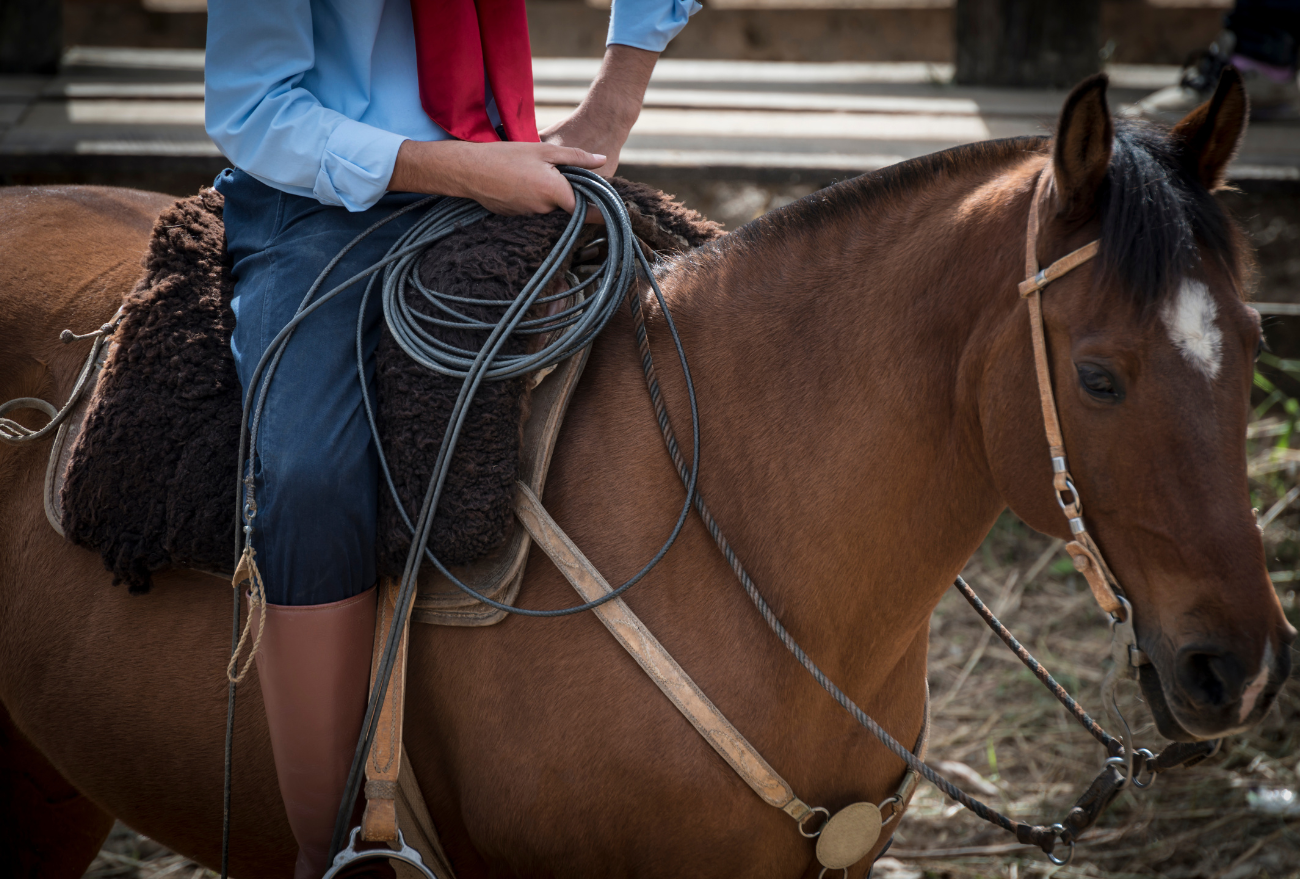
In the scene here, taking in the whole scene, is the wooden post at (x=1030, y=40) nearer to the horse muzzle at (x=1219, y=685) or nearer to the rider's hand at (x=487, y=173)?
the rider's hand at (x=487, y=173)

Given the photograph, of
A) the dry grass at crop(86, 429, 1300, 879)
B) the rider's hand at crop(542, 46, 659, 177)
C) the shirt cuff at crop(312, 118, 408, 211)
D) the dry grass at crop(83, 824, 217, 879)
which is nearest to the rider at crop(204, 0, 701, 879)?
the shirt cuff at crop(312, 118, 408, 211)

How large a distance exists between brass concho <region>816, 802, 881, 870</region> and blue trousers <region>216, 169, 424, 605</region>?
85cm

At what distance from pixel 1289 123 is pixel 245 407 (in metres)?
4.94

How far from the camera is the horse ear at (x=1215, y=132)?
1.22m

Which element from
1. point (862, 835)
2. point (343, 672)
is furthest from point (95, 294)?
point (862, 835)

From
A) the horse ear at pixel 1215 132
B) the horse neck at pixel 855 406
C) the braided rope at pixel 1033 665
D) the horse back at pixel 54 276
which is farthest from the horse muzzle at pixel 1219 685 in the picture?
the horse back at pixel 54 276

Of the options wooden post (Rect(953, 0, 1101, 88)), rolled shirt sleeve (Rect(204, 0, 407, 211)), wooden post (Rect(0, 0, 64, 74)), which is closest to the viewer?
rolled shirt sleeve (Rect(204, 0, 407, 211))

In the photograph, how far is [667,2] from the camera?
6.41 ft

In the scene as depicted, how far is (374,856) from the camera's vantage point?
1.54 metres

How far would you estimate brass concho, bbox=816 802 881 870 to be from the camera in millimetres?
1523

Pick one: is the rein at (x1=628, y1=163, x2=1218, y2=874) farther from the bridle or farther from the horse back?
the horse back

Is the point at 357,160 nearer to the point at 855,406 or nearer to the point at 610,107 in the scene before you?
the point at 610,107

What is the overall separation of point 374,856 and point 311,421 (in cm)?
72

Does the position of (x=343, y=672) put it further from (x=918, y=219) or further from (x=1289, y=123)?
(x=1289, y=123)
